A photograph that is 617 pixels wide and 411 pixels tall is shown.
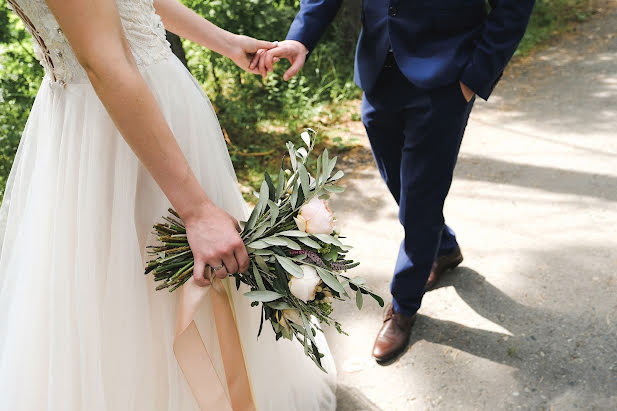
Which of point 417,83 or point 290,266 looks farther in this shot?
point 417,83

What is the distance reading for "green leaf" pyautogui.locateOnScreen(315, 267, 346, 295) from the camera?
1593 millimetres

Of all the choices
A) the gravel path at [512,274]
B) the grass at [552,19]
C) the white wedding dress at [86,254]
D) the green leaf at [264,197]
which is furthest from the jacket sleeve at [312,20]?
the grass at [552,19]

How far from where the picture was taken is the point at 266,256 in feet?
5.35

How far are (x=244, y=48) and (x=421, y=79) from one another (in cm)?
78

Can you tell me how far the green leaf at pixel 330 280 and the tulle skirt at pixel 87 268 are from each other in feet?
1.80

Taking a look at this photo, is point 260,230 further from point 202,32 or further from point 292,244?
point 202,32

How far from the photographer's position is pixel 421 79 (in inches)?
85.0

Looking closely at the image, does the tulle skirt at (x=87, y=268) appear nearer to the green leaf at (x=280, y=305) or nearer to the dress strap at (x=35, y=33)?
the dress strap at (x=35, y=33)

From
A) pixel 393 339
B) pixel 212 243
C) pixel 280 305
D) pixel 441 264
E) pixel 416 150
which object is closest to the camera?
pixel 212 243

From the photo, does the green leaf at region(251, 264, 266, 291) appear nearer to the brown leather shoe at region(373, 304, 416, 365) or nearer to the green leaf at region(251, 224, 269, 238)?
the green leaf at region(251, 224, 269, 238)

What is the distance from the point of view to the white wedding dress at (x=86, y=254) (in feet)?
5.26

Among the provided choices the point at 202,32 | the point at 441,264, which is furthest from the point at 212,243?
the point at 441,264

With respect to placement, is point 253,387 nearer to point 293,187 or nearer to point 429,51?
point 293,187

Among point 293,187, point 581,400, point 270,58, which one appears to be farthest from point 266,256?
point 581,400
